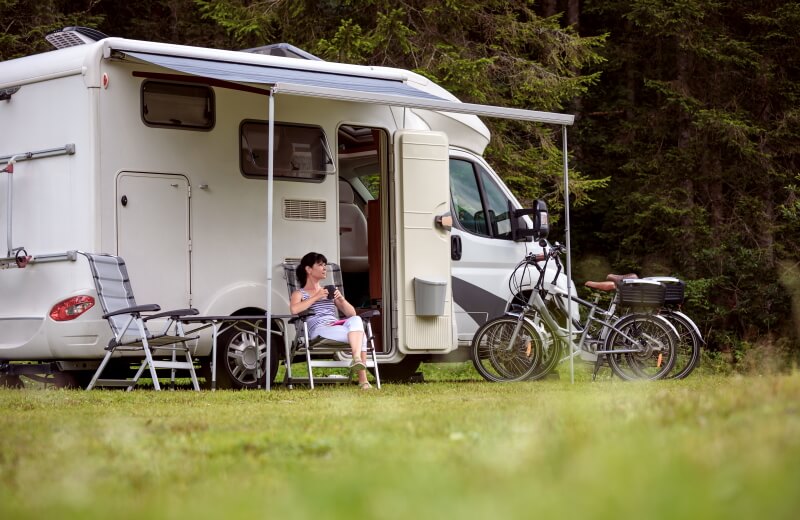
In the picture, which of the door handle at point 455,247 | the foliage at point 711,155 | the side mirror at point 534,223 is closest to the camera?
the door handle at point 455,247

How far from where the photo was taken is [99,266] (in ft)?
29.4

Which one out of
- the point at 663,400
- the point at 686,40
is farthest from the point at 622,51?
the point at 663,400

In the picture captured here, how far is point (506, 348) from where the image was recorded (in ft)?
35.3

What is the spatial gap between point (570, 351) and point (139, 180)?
360 cm

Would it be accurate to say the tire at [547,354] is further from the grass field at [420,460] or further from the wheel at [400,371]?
the grass field at [420,460]

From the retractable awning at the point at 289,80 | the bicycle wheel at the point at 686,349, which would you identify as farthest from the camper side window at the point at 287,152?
the bicycle wheel at the point at 686,349

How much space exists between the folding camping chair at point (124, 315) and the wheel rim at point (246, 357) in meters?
0.61

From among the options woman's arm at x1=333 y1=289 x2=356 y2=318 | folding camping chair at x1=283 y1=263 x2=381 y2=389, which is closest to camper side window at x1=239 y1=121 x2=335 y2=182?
folding camping chair at x1=283 y1=263 x2=381 y2=389

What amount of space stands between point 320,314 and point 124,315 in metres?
1.54

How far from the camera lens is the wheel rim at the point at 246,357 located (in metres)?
9.94

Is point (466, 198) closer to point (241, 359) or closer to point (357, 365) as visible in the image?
point (357, 365)

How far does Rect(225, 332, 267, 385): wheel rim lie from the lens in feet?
32.6

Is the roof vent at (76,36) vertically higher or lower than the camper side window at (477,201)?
higher

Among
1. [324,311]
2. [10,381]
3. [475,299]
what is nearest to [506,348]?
[475,299]
